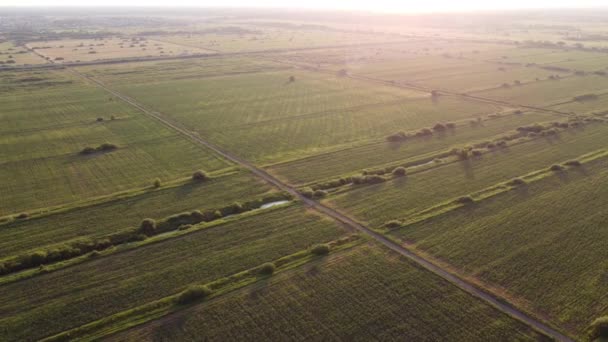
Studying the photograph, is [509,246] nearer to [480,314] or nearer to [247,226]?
[480,314]

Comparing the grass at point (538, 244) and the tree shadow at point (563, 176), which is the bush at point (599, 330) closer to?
the grass at point (538, 244)

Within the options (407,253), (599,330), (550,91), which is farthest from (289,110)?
(599,330)

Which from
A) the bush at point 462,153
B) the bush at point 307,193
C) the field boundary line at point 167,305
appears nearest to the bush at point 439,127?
the bush at point 462,153

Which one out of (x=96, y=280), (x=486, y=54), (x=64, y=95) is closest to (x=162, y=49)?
(x=64, y=95)

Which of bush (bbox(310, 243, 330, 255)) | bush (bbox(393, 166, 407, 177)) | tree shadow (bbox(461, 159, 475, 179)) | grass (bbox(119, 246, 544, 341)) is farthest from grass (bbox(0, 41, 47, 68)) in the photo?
grass (bbox(119, 246, 544, 341))

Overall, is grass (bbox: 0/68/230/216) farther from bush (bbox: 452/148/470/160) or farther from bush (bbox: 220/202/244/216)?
bush (bbox: 452/148/470/160)
